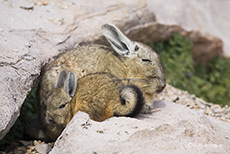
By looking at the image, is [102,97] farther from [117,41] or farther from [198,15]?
[198,15]

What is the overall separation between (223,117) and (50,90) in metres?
3.01

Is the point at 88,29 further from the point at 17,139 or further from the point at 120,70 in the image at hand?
the point at 17,139

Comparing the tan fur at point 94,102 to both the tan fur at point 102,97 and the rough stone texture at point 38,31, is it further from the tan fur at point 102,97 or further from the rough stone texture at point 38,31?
the rough stone texture at point 38,31

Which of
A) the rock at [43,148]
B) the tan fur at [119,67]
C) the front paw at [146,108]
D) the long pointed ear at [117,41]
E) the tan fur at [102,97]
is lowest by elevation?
the rock at [43,148]

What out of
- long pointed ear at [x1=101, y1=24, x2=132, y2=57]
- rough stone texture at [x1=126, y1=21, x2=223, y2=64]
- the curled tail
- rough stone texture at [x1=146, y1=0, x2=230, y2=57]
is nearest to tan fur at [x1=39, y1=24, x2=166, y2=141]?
long pointed ear at [x1=101, y1=24, x2=132, y2=57]

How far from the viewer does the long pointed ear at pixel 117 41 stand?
5.77 meters

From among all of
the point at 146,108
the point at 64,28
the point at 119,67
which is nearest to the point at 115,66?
the point at 119,67

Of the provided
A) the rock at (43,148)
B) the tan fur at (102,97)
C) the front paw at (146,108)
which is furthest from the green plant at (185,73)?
the rock at (43,148)

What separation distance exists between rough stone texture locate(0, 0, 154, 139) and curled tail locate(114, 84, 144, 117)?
1.27m

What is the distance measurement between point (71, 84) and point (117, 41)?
1022 millimetres

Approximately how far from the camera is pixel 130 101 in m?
5.01

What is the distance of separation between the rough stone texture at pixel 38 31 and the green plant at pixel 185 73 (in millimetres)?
1210

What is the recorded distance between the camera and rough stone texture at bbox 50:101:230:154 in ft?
13.8

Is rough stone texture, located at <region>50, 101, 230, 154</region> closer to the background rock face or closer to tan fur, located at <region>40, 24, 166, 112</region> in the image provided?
tan fur, located at <region>40, 24, 166, 112</region>
